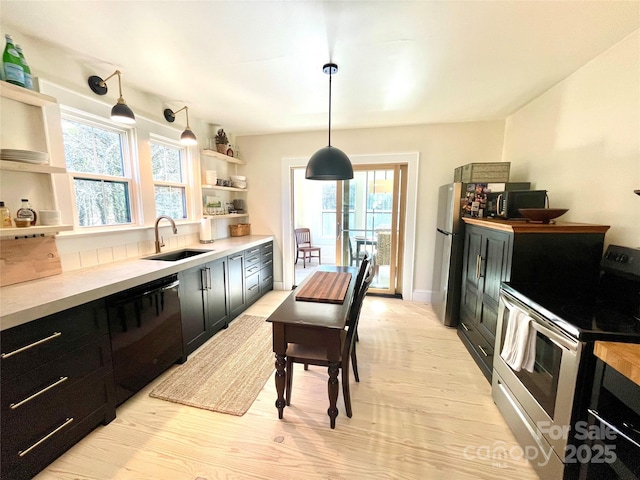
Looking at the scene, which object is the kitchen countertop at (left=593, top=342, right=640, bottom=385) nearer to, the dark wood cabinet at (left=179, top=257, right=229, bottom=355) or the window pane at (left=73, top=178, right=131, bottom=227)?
the dark wood cabinet at (left=179, top=257, right=229, bottom=355)

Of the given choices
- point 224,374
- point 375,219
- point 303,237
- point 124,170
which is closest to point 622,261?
point 375,219

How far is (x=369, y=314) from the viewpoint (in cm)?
341

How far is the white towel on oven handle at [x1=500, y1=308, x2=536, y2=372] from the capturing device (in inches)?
57.0

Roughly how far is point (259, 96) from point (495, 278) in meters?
2.84

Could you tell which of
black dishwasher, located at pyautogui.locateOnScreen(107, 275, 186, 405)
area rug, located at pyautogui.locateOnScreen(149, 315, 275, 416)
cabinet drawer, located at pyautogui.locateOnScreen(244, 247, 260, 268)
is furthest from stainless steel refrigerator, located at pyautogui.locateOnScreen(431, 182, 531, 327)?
black dishwasher, located at pyautogui.locateOnScreen(107, 275, 186, 405)

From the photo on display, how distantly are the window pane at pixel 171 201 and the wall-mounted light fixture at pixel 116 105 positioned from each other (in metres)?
1.00

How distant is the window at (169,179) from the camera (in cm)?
288

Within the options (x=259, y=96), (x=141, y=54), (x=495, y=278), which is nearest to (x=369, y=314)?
(x=495, y=278)

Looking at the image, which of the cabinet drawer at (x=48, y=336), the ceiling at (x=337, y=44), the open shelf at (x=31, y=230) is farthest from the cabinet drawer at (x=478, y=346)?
the open shelf at (x=31, y=230)

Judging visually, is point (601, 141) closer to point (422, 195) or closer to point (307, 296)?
point (422, 195)

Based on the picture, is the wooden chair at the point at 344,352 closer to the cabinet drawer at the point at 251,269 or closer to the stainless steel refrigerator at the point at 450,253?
the stainless steel refrigerator at the point at 450,253

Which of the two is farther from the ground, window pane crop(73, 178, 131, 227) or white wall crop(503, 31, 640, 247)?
white wall crop(503, 31, 640, 247)

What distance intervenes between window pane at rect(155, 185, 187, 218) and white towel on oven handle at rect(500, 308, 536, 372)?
3441 millimetres

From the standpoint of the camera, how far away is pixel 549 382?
1.34 m
